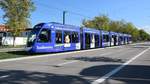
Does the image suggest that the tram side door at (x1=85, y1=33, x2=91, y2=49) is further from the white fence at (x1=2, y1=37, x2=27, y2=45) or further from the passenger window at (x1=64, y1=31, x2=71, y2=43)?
the white fence at (x1=2, y1=37, x2=27, y2=45)

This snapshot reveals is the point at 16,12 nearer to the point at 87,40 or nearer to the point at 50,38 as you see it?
the point at 87,40

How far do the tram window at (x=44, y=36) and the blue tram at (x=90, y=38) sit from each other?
1122 centimetres

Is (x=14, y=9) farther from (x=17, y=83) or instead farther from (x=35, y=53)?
(x=17, y=83)

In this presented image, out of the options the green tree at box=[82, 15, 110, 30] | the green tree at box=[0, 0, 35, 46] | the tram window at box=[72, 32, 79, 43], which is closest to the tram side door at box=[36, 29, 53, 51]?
the tram window at box=[72, 32, 79, 43]

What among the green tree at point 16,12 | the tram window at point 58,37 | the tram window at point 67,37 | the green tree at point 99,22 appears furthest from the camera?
the green tree at point 99,22

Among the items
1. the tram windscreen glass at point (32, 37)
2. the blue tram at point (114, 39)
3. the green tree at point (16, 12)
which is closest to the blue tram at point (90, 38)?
the tram windscreen glass at point (32, 37)

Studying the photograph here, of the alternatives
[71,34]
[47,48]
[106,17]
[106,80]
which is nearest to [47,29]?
[47,48]

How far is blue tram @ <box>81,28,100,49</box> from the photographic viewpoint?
42425 mm

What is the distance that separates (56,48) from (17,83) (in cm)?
2126

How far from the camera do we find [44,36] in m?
30.4

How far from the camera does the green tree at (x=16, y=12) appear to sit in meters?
61.1

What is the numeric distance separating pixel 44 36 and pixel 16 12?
3247 centimetres

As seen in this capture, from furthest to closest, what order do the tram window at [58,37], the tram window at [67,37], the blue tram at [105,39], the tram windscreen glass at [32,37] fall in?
1. the blue tram at [105,39]
2. the tram window at [67,37]
3. the tram window at [58,37]
4. the tram windscreen glass at [32,37]

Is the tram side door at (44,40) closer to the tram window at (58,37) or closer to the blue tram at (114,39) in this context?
the tram window at (58,37)
